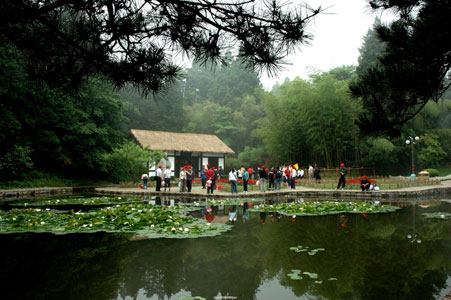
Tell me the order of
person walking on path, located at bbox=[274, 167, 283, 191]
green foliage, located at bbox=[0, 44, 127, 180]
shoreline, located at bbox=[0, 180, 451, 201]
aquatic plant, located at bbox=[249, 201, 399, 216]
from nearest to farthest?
aquatic plant, located at bbox=[249, 201, 399, 216] → shoreline, located at bbox=[0, 180, 451, 201] → person walking on path, located at bbox=[274, 167, 283, 191] → green foliage, located at bbox=[0, 44, 127, 180]

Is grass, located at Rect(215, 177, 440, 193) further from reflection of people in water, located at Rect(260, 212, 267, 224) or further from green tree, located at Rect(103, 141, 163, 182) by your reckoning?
reflection of people in water, located at Rect(260, 212, 267, 224)

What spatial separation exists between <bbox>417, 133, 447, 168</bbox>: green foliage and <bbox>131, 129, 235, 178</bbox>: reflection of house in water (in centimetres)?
1795

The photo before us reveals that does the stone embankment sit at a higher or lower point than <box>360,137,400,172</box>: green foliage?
lower

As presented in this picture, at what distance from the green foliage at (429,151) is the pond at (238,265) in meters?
26.9

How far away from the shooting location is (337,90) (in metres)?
25.5

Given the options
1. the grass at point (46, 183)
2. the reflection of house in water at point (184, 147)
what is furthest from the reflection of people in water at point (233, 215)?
the reflection of house in water at point (184, 147)

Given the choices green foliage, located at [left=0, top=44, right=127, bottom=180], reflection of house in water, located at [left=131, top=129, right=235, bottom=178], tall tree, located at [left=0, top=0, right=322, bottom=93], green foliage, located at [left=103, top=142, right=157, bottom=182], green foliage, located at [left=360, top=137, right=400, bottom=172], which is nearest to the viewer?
tall tree, located at [left=0, top=0, right=322, bottom=93]

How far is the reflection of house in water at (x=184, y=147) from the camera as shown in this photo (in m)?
28.4

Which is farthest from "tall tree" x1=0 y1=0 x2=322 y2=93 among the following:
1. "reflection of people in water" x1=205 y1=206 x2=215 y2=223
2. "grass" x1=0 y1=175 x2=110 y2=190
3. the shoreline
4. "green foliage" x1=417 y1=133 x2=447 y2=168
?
"green foliage" x1=417 y1=133 x2=447 y2=168

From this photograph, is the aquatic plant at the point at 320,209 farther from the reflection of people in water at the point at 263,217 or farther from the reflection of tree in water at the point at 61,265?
the reflection of tree in water at the point at 61,265

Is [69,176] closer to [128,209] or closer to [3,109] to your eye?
[3,109]

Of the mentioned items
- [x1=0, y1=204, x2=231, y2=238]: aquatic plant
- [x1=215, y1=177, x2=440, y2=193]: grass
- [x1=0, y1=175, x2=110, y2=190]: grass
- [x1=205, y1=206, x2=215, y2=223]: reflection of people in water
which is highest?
[x1=0, y1=175, x2=110, y2=190]: grass

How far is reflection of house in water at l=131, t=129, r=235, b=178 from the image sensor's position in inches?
1117

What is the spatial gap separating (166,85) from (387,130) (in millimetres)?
3772
